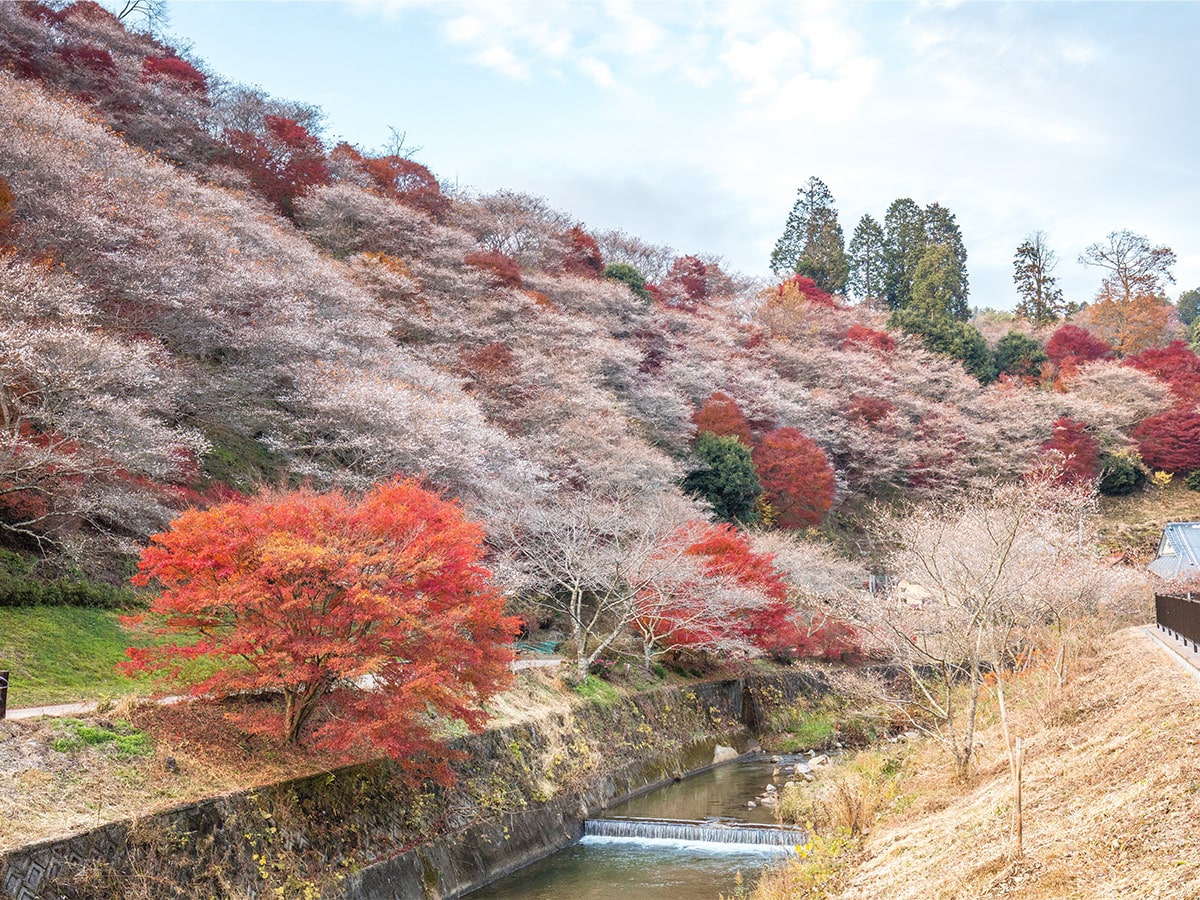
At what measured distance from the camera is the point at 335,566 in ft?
46.9

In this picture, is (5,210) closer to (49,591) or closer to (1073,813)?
(49,591)

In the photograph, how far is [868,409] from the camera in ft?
178

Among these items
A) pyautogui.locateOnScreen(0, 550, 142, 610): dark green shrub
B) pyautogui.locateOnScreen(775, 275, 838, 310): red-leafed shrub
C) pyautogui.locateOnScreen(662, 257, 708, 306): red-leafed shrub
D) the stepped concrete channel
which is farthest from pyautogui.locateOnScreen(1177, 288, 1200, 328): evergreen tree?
pyautogui.locateOnScreen(0, 550, 142, 610): dark green shrub

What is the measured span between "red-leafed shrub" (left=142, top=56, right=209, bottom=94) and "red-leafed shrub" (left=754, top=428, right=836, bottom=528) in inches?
1306

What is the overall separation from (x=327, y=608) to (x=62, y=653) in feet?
19.4

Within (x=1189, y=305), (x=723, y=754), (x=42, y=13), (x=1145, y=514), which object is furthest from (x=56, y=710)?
(x=1189, y=305)

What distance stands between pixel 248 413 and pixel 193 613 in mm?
12838

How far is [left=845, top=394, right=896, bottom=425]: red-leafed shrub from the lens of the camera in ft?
176

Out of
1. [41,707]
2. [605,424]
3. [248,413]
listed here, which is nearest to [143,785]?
[41,707]

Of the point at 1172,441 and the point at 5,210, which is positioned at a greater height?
the point at 5,210

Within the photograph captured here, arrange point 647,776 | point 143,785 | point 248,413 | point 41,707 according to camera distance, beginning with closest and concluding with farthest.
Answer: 1. point 143,785
2. point 41,707
3. point 647,776
4. point 248,413

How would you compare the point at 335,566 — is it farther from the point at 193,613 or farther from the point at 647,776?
the point at 647,776

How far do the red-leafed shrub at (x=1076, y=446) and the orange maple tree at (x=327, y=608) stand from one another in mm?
46630

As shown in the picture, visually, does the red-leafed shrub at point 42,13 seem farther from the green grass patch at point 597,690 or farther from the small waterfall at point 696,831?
the small waterfall at point 696,831
